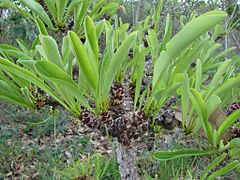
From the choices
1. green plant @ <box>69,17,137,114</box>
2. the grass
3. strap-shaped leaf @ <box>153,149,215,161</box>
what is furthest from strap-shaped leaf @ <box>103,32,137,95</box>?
the grass

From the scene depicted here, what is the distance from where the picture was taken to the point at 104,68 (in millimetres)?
598

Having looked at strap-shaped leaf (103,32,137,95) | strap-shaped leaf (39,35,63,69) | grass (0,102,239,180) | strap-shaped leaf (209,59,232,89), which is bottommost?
grass (0,102,239,180)

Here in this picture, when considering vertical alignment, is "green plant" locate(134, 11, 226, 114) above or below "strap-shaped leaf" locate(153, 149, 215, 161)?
above

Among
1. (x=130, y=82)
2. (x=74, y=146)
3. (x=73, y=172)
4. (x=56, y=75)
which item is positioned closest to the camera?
(x=56, y=75)

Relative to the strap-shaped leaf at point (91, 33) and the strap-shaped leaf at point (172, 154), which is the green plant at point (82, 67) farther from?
the strap-shaped leaf at point (172, 154)

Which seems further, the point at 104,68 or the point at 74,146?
the point at 74,146

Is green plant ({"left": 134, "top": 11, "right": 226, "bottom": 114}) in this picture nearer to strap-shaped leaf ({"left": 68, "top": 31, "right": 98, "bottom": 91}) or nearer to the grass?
strap-shaped leaf ({"left": 68, "top": 31, "right": 98, "bottom": 91})

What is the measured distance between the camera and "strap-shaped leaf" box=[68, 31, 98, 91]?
21.8 inches

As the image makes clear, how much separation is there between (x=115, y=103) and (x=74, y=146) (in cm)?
229

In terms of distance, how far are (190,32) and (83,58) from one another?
167 mm

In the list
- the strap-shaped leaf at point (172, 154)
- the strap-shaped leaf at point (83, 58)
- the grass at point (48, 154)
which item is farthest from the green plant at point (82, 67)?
the grass at point (48, 154)

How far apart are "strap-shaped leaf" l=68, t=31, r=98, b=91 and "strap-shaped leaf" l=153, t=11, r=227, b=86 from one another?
0.11m

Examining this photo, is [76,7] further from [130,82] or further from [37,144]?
[37,144]

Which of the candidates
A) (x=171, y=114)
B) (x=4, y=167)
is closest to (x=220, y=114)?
(x=171, y=114)
